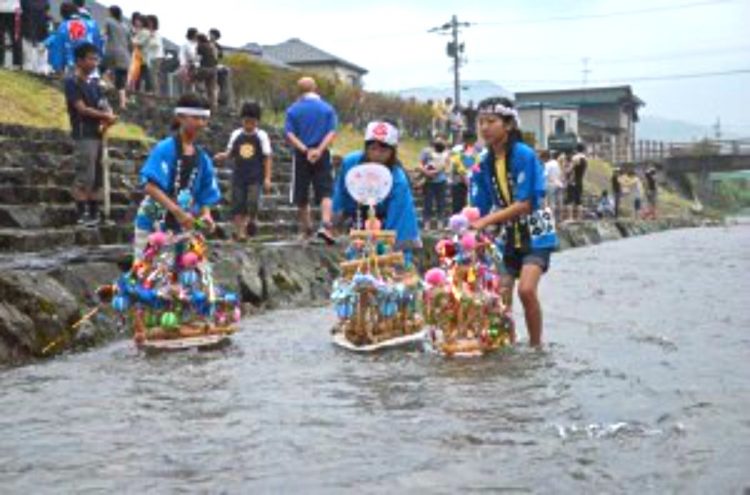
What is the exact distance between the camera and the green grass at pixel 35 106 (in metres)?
16.4

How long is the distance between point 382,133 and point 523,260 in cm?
153

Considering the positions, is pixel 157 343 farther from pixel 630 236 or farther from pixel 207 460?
pixel 630 236

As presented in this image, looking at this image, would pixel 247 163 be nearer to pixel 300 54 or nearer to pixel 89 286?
A: pixel 89 286

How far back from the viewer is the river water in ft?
14.0

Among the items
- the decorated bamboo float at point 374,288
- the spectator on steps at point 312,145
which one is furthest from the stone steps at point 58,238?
the decorated bamboo float at point 374,288

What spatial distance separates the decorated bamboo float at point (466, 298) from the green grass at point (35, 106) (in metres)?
9.93

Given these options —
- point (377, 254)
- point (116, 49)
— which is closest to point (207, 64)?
point (116, 49)

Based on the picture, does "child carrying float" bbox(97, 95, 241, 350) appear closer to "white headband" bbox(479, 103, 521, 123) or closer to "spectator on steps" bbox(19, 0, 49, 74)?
"white headband" bbox(479, 103, 521, 123)

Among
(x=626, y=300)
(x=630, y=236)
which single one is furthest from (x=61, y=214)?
(x=630, y=236)

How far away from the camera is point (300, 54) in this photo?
6456 centimetres

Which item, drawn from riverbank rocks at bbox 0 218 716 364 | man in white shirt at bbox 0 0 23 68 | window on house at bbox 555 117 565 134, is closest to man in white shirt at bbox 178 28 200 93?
man in white shirt at bbox 0 0 23 68

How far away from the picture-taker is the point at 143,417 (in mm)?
5477

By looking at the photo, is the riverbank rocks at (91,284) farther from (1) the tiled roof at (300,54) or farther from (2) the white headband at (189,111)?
(1) the tiled roof at (300,54)

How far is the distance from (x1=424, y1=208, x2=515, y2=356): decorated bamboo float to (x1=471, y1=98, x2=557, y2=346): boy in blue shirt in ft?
0.51
